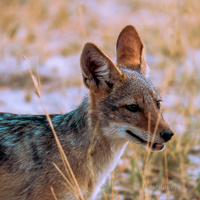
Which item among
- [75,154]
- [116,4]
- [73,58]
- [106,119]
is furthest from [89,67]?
[116,4]

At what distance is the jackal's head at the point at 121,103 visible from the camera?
2.88 m

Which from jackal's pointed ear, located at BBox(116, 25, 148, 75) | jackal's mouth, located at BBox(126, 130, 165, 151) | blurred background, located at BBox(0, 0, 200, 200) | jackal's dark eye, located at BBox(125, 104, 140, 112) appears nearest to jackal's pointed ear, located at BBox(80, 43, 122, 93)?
jackal's dark eye, located at BBox(125, 104, 140, 112)

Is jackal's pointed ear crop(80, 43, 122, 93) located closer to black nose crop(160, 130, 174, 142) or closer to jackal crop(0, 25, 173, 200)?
jackal crop(0, 25, 173, 200)

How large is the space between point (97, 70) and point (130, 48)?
2.68 feet

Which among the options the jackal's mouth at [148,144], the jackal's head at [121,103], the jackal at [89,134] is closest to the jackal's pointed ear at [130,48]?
the jackal at [89,134]

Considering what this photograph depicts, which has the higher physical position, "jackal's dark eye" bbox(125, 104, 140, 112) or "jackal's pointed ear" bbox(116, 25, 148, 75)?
"jackal's pointed ear" bbox(116, 25, 148, 75)

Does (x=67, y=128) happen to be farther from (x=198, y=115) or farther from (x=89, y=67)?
(x=198, y=115)

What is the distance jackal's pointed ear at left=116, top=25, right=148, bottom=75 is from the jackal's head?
1.58 ft

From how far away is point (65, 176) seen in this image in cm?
301

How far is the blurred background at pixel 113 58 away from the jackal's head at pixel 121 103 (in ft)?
1.88

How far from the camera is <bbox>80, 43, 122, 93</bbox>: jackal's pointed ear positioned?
9.36 feet

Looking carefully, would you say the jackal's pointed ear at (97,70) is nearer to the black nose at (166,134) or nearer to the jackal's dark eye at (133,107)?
the jackal's dark eye at (133,107)

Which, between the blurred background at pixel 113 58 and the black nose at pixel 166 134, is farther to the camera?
the blurred background at pixel 113 58

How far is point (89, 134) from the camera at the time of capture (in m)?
3.11
